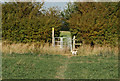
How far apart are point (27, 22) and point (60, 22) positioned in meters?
2.11

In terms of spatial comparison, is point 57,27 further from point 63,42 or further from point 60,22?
point 63,42

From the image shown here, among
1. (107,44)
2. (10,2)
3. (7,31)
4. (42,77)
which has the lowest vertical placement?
(42,77)

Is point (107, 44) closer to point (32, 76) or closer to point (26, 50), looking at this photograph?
point (26, 50)

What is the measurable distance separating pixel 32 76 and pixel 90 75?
75.4 inches

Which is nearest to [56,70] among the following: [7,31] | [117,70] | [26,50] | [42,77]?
[42,77]

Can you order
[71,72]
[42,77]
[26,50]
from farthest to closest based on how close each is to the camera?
[26,50] → [71,72] → [42,77]

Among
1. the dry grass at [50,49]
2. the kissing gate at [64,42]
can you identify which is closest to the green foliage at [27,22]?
the kissing gate at [64,42]

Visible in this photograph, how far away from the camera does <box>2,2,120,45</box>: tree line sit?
11.4 m

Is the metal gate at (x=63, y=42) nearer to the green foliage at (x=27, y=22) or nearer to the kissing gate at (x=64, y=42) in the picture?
the kissing gate at (x=64, y=42)

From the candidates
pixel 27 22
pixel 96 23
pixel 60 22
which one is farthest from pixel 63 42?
pixel 27 22

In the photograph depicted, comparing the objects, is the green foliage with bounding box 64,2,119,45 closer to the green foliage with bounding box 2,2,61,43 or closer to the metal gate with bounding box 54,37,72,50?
the metal gate with bounding box 54,37,72,50

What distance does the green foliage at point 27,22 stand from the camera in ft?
38.6

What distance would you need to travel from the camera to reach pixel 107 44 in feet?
37.7

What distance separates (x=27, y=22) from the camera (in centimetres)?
1177
